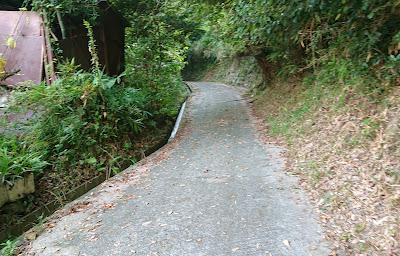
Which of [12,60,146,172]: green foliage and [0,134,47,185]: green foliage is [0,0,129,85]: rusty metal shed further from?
[0,134,47,185]: green foliage

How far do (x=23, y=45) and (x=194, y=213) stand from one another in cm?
566

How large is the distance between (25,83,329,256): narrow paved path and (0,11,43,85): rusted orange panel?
3.19 m

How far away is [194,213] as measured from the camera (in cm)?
409

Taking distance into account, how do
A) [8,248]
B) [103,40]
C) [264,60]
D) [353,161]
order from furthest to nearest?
1. [264,60]
2. [103,40]
3. [353,161]
4. [8,248]

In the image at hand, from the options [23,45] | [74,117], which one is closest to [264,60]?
[74,117]

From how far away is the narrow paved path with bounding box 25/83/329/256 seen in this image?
3324 millimetres

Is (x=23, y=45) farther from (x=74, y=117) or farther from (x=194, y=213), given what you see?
(x=194, y=213)

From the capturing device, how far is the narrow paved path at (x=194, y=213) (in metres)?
3.32

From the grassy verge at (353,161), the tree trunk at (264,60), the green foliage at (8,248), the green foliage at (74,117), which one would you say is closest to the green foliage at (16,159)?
the green foliage at (74,117)

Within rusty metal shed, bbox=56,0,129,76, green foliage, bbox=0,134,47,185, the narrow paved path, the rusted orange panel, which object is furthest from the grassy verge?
the rusted orange panel

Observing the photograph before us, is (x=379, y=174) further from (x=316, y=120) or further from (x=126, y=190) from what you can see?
(x=126, y=190)

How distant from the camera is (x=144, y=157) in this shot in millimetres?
7469

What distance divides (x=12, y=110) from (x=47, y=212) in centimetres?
209

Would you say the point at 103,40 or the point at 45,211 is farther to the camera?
the point at 103,40
